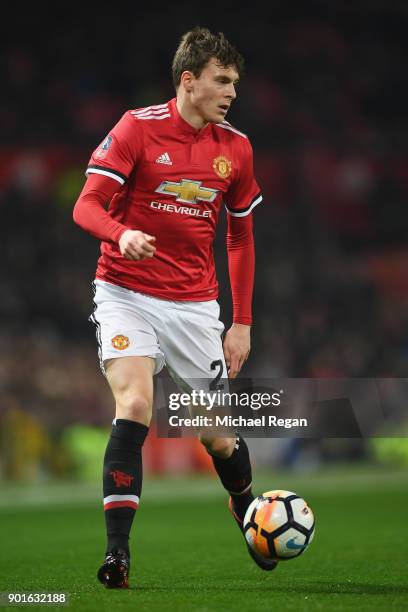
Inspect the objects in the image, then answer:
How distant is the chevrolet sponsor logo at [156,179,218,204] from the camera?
494cm

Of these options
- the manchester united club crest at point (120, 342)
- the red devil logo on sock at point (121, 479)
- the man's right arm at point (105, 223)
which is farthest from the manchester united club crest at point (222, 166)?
the red devil logo on sock at point (121, 479)

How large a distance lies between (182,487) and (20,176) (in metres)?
7.80

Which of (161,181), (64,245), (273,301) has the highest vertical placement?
(64,245)

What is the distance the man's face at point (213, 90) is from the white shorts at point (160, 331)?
86 centimetres

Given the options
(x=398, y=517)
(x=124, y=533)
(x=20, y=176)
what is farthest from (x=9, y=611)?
(x=20, y=176)

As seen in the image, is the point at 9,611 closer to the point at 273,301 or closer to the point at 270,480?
the point at 270,480

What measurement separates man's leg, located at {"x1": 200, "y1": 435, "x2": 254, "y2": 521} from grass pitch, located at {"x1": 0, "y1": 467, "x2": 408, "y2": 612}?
329 millimetres

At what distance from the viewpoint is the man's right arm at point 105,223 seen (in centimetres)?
418

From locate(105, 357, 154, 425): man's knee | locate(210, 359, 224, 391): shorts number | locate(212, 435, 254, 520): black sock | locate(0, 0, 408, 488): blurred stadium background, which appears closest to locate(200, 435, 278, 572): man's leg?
locate(212, 435, 254, 520): black sock

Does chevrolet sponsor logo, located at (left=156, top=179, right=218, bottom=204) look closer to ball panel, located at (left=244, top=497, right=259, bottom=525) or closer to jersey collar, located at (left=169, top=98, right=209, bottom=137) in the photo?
jersey collar, located at (left=169, top=98, right=209, bottom=137)

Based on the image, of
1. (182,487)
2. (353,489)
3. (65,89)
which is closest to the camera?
(353,489)

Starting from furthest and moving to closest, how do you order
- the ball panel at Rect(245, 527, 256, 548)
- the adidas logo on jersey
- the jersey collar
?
the jersey collar, the adidas logo on jersey, the ball panel at Rect(245, 527, 256, 548)

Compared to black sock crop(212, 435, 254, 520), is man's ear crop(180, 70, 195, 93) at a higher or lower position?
higher

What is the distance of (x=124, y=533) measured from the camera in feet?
14.7
